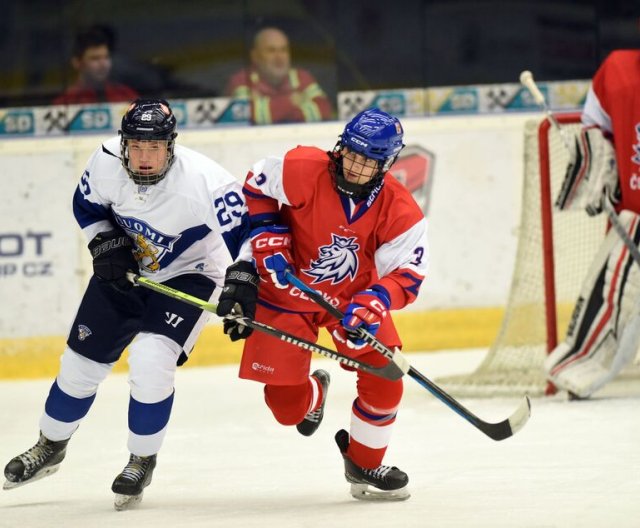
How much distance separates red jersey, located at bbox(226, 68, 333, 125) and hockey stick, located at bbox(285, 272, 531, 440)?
109 inches

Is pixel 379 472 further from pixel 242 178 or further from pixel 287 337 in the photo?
pixel 242 178

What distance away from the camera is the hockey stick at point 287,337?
3576mm

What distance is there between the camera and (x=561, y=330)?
628cm

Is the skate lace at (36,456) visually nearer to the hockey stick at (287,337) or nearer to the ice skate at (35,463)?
the ice skate at (35,463)

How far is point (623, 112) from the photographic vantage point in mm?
5066

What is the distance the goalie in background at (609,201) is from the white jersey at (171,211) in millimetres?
1774

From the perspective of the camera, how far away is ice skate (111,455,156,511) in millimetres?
3584

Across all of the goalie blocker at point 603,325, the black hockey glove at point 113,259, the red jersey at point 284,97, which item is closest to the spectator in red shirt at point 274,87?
the red jersey at point 284,97

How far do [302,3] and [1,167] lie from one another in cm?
155

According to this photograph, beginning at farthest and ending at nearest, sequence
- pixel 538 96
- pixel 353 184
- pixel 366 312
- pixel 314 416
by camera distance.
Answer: pixel 538 96
pixel 314 416
pixel 353 184
pixel 366 312

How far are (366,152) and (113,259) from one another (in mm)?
747

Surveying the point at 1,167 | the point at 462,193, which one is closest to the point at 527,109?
the point at 462,193

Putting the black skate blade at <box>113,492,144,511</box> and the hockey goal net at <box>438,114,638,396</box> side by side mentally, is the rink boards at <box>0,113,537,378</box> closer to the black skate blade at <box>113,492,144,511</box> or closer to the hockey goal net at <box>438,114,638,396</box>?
the hockey goal net at <box>438,114,638,396</box>

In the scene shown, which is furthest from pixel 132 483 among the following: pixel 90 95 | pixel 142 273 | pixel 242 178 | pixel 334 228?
pixel 90 95
